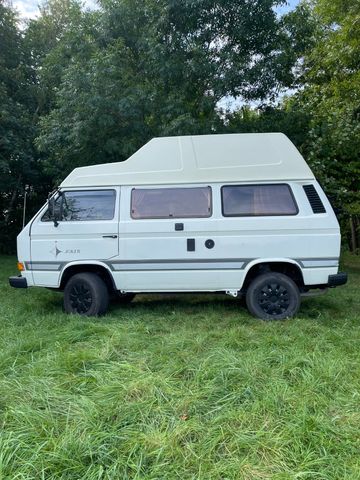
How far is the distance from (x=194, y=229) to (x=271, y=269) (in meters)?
1.28

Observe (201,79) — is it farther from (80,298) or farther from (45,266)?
(80,298)

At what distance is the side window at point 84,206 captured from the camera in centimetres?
574

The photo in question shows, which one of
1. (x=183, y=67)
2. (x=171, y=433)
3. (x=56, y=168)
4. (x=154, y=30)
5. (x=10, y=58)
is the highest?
(x=10, y=58)

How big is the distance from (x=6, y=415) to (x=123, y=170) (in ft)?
12.4

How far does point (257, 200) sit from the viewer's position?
555cm

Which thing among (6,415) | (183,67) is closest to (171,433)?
(6,415)

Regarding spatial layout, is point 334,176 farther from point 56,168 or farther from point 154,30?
point 56,168

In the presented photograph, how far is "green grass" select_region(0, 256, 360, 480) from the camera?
2357 millimetres

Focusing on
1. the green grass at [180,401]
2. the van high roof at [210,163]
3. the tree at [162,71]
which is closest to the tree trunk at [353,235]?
the tree at [162,71]

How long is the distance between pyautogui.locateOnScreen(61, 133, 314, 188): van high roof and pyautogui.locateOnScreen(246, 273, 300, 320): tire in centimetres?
143

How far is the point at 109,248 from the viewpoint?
18.5ft

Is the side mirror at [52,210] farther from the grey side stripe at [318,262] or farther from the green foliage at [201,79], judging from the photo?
the grey side stripe at [318,262]

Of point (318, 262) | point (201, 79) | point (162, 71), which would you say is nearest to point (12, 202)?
point (162, 71)

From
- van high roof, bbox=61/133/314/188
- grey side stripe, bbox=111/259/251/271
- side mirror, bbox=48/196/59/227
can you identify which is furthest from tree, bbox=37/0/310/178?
grey side stripe, bbox=111/259/251/271
